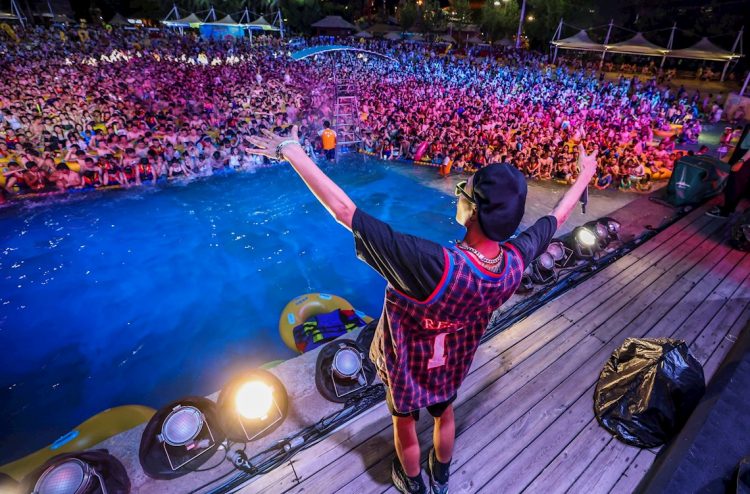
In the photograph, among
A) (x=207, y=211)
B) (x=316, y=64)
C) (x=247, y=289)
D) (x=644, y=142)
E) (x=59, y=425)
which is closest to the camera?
(x=59, y=425)

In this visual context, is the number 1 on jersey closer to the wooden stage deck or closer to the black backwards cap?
the black backwards cap

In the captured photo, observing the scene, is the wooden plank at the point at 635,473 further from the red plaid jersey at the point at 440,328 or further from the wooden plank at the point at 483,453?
the red plaid jersey at the point at 440,328

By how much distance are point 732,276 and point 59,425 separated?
905cm

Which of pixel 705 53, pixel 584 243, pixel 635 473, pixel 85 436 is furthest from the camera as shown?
pixel 705 53

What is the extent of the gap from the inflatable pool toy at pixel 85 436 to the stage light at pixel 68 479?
3.14 ft

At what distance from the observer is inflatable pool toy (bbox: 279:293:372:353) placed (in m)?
5.43

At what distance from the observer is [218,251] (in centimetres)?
878

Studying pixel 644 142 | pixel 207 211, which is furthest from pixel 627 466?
pixel 644 142

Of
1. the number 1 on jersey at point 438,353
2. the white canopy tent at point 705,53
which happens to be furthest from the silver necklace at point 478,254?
the white canopy tent at point 705,53

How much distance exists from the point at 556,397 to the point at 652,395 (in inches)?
27.5

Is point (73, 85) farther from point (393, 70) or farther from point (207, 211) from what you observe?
point (393, 70)

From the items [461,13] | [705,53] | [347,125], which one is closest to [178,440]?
[347,125]

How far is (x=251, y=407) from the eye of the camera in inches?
117

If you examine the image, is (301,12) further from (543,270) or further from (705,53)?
(543,270)
